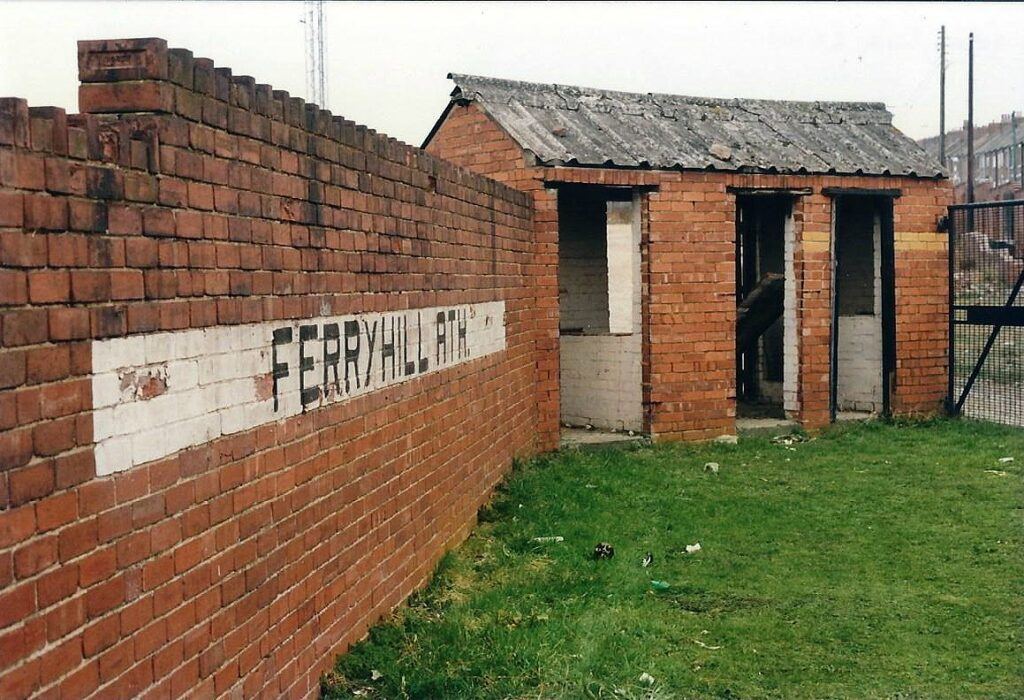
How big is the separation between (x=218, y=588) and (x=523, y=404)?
605 cm

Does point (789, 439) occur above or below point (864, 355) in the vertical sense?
below

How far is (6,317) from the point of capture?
243cm

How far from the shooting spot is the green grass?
15.4ft

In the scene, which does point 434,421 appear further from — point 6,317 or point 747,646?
point 6,317

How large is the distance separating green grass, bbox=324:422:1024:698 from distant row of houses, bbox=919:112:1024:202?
46.3m

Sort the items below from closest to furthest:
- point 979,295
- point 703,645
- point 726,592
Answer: point 703,645
point 726,592
point 979,295

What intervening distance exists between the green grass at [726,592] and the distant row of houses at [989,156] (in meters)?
46.3

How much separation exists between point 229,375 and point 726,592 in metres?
3.69

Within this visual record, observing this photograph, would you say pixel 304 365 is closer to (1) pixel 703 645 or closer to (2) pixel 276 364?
(2) pixel 276 364

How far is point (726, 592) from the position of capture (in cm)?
607

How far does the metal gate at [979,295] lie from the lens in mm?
12102

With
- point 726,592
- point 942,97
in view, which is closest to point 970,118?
point 942,97

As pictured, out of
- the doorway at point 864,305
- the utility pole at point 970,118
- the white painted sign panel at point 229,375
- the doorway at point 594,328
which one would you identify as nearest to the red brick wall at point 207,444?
the white painted sign panel at point 229,375

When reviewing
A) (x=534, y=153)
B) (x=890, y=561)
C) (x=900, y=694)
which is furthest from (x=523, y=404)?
(x=900, y=694)
